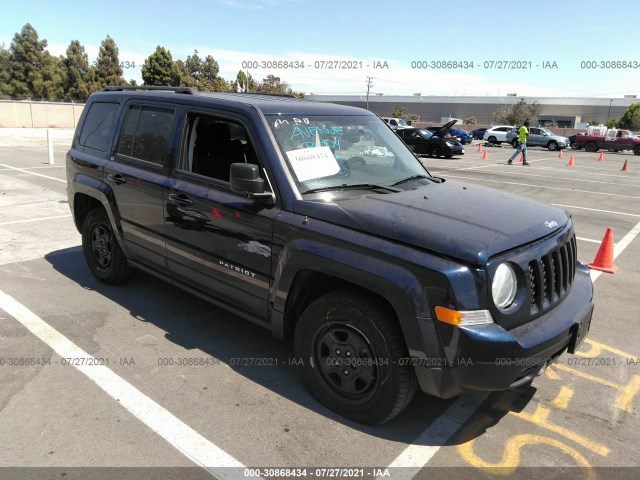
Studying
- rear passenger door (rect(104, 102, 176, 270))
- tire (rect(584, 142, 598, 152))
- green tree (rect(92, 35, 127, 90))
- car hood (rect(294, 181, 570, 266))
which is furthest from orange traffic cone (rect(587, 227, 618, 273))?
green tree (rect(92, 35, 127, 90))

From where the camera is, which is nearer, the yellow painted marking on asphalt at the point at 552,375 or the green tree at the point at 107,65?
the yellow painted marking on asphalt at the point at 552,375

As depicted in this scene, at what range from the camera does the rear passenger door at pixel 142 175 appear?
402 centimetres

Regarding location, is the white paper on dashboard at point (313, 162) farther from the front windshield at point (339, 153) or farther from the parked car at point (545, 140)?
the parked car at point (545, 140)

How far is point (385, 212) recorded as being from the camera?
9.48 ft

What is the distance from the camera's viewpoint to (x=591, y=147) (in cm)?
3553

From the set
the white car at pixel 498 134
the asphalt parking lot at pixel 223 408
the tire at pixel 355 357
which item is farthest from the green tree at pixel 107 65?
the tire at pixel 355 357

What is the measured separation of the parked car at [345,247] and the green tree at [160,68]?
59279 millimetres

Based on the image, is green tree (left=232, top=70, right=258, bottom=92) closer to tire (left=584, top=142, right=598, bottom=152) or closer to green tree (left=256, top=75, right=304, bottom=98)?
green tree (left=256, top=75, right=304, bottom=98)

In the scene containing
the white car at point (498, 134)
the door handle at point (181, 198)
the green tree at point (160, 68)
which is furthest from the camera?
the green tree at point (160, 68)

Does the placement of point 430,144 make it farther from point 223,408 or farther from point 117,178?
point 223,408

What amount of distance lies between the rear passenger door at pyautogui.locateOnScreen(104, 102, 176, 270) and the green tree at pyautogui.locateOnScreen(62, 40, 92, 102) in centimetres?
5501

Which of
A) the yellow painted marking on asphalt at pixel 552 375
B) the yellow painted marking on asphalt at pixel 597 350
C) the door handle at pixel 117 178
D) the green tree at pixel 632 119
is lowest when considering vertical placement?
the yellow painted marking on asphalt at pixel 552 375

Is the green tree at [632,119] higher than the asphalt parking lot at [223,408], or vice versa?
the green tree at [632,119]

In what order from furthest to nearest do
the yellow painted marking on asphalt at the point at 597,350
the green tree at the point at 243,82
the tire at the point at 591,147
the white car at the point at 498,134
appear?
the green tree at the point at 243,82 < the white car at the point at 498,134 < the tire at the point at 591,147 < the yellow painted marking on asphalt at the point at 597,350
